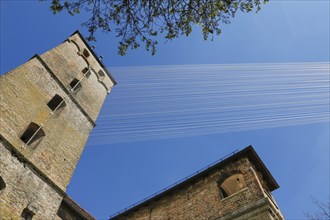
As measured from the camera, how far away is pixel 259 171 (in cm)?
1345

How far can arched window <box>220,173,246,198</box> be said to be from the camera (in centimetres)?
1298

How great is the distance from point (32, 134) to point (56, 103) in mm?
3151

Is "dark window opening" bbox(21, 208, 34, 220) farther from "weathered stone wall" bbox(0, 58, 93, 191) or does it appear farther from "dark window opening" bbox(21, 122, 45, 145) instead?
"dark window opening" bbox(21, 122, 45, 145)

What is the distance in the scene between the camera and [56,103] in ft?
51.3

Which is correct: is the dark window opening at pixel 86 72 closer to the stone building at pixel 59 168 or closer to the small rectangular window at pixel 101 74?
the small rectangular window at pixel 101 74

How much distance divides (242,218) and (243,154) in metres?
3.40

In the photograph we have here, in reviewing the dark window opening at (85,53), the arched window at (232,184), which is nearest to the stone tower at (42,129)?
the dark window opening at (85,53)

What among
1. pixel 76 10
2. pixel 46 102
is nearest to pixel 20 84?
pixel 46 102

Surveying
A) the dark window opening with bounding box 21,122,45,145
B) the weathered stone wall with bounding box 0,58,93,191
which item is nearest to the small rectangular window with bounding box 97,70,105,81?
the weathered stone wall with bounding box 0,58,93,191

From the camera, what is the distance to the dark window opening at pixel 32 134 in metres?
12.3

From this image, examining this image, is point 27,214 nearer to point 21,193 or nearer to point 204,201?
point 21,193

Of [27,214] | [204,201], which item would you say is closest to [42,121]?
[27,214]

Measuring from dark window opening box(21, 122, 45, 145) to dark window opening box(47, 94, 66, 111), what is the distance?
2.04 metres

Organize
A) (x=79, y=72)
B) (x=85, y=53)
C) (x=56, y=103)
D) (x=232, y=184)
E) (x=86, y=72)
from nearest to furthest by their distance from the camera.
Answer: (x=232, y=184) → (x=56, y=103) → (x=79, y=72) → (x=86, y=72) → (x=85, y=53)
